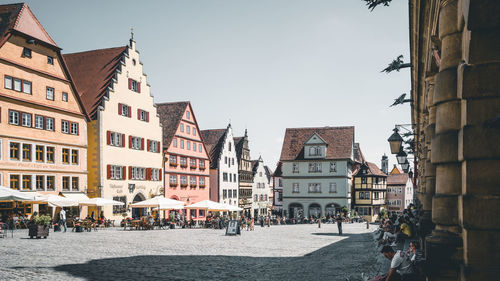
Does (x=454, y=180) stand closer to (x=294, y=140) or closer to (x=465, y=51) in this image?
(x=465, y=51)

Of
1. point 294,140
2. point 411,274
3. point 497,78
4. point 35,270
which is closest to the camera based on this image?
point 497,78

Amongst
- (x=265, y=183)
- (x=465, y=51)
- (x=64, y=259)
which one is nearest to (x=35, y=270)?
(x=64, y=259)

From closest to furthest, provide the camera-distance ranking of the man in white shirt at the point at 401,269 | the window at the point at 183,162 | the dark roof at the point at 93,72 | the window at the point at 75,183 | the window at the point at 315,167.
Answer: the man in white shirt at the point at 401,269, the window at the point at 75,183, the dark roof at the point at 93,72, the window at the point at 183,162, the window at the point at 315,167

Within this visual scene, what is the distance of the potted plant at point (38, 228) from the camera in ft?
75.0

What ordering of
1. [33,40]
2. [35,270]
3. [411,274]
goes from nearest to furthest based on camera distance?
1. [411,274]
2. [35,270]
3. [33,40]

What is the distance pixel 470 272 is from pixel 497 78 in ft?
6.34

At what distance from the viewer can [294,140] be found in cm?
6531

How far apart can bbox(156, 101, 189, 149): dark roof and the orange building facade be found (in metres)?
12.3

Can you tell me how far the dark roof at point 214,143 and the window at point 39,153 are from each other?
29509 mm

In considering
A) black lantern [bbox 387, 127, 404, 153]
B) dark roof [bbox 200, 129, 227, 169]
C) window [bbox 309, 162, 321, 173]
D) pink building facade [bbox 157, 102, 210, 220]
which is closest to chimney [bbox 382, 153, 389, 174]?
window [bbox 309, 162, 321, 173]

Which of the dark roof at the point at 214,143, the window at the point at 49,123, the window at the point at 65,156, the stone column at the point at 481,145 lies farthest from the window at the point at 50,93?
the stone column at the point at 481,145

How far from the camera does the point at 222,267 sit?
571 inches

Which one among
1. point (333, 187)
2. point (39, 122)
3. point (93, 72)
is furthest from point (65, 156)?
point (333, 187)

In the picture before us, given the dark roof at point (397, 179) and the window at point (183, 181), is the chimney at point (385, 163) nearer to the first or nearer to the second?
the dark roof at point (397, 179)
